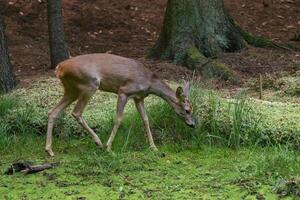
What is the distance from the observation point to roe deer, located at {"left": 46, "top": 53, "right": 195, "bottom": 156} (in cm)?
695

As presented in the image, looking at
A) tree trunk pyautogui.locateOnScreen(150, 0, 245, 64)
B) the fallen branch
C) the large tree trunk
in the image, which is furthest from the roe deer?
tree trunk pyautogui.locateOnScreen(150, 0, 245, 64)

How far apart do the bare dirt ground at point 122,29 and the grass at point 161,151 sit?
8.87 ft

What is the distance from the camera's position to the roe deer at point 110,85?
22.8 ft

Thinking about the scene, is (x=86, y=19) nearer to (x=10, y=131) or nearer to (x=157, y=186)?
(x=10, y=131)

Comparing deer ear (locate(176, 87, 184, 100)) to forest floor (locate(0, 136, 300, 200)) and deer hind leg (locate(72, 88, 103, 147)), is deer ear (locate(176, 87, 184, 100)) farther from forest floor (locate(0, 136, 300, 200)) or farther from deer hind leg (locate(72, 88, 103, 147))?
deer hind leg (locate(72, 88, 103, 147))

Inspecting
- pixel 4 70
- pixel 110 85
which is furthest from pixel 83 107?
pixel 4 70

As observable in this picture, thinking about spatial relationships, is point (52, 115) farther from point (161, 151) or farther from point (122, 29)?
point (122, 29)

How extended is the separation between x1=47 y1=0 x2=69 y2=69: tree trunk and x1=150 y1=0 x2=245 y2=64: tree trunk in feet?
4.70

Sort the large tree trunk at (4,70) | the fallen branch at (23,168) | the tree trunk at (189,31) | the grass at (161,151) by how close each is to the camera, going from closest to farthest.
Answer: the grass at (161,151) → the fallen branch at (23,168) → the large tree trunk at (4,70) → the tree trunk at (189,31)

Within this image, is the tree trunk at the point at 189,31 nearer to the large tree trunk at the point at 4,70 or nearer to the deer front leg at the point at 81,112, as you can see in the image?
the large tree trunk at the point at 4,70

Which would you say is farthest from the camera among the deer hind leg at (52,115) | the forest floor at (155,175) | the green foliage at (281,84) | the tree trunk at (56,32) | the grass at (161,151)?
the tree trunk at (56,32)

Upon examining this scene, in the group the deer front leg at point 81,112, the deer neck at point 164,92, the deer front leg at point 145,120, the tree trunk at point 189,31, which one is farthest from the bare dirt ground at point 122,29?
the deer front leg at point 81,112

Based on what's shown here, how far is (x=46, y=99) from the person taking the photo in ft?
27.9

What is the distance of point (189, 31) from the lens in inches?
436
